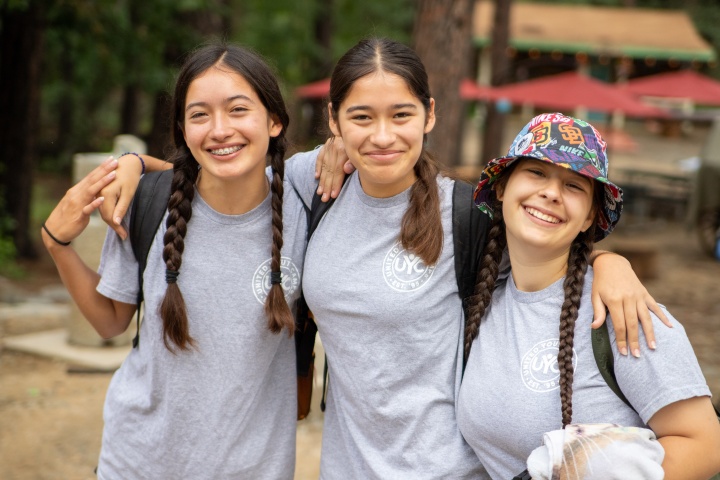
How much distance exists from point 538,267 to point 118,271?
1.24m

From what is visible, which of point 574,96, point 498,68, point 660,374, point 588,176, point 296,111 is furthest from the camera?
point 498,68

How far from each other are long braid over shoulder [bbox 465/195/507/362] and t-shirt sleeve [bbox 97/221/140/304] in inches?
40.2

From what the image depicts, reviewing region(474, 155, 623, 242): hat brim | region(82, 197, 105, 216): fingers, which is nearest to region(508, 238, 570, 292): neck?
region(474, 155, 623, 242): hat brim

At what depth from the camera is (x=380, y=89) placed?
7.39 ft

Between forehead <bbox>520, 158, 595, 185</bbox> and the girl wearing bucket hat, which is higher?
forehead <bbox>520, 158, 595, 185</bbox>

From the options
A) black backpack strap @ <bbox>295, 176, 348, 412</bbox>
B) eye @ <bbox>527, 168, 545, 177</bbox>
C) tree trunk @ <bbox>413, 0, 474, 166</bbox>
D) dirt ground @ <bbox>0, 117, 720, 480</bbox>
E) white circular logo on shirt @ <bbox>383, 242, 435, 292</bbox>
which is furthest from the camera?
tree trunk @ <bbox>413, 0, 474, 166</bbox>

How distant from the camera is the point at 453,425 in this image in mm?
2213

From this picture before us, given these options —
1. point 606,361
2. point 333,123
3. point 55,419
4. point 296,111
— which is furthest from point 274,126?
point 296,111

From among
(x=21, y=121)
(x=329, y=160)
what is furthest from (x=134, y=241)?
(x=21, y=121)

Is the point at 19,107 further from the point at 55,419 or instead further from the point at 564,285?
the point at 564,285

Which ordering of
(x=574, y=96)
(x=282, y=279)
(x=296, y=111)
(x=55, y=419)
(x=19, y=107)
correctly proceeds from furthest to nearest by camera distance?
(x=574, y=96) → (x=296, y=111) → (x=19, y=107) → (x=55, y=419) → (x=282, y=279)

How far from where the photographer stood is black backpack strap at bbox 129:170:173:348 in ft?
7.73

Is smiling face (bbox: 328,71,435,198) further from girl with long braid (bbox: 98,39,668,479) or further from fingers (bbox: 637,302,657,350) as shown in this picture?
fingers (bbox: 637,302,657,350)

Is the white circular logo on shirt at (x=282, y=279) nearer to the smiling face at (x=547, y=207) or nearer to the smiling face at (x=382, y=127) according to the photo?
the smiling face at (x=382, y=127)
